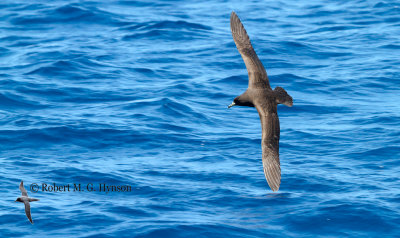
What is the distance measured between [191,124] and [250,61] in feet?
12.9

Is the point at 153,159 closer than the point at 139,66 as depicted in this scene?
Yes

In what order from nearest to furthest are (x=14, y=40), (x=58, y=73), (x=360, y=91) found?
(x=360, y=91) < (x=58, y=73) < (x=14, y=40)

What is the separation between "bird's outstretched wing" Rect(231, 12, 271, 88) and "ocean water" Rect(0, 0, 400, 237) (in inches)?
78.6

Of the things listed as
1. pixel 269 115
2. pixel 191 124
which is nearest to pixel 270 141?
pixel 269 115

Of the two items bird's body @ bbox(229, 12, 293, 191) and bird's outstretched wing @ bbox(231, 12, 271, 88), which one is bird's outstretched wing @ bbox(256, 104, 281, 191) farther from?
bird's outstretched wing @ bbox(231, 12, 271, 88)

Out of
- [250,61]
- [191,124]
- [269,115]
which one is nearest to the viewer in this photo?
[269,115]

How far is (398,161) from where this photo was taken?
1365 cm

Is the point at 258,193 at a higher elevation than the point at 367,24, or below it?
below

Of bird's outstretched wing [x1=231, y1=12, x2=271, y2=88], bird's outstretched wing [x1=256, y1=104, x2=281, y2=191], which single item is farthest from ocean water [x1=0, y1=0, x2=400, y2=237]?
bird's outstretched wing [x1=231, y1=12, x2=271, y2=88]

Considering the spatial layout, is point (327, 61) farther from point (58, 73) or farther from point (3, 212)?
point (3, 212)

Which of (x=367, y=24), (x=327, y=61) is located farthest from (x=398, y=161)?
(x=367, y=24)

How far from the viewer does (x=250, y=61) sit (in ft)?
39.2

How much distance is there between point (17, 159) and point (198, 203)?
154 inches

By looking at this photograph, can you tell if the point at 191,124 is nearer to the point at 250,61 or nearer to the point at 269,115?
the point at 250,61
